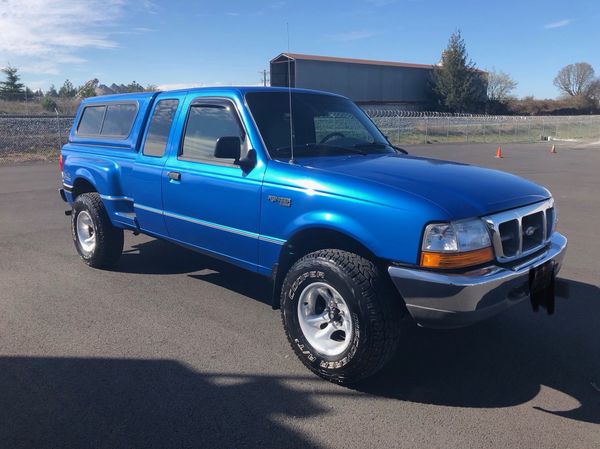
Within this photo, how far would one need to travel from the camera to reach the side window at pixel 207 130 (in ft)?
14.2

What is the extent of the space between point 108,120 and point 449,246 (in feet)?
14.6

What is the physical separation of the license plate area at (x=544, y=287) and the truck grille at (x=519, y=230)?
0.47 ft

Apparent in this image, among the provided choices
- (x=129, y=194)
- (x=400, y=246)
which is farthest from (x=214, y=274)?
(x=400, y=246)

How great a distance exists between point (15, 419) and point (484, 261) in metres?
2.96

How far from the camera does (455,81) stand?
68812 millimetres

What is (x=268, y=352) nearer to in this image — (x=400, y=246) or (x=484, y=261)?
(x=400, y=246)

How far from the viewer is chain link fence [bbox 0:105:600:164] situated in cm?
2109

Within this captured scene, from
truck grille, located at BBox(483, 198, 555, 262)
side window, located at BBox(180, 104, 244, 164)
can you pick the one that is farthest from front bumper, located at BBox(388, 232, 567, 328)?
side window, located at BBox(180, 104, 244, 164)

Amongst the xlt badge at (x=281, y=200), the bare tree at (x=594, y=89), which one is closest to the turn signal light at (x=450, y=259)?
the xlt badge at (x=281, y=200)

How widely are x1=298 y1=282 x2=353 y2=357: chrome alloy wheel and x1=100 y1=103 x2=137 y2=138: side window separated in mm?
3050

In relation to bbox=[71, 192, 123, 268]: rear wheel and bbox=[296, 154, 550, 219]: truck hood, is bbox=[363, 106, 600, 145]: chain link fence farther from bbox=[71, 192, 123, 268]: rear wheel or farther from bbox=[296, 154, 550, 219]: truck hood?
bbox=[296, 154, 550, 219]: truck hood

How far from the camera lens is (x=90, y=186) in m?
6.14

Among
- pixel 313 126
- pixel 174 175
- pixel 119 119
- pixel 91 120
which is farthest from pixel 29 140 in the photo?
pixel 313 126

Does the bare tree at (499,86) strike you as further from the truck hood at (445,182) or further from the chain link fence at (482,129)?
the truck hood at (445,182)
